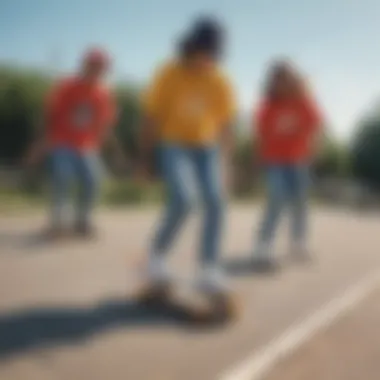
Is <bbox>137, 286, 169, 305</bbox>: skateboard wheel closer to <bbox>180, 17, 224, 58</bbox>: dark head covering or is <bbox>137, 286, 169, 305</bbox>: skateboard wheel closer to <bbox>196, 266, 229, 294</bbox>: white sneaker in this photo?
<bbox>196, 266, 229, 294</bbox>: white sneaker

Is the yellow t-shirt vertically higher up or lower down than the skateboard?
higher up

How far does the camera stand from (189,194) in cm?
252

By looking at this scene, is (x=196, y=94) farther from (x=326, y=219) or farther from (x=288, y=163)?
(x=326, y=219)

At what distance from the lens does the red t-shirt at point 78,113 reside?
277 centimetres

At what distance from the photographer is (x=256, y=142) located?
3125 millimetres

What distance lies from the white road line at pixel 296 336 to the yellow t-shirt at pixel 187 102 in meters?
0.63

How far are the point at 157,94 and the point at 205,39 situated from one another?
23 centimetres

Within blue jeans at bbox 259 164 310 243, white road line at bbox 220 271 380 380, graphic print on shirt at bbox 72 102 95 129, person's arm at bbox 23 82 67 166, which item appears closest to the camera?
white road line at bbox 220 271 380 380

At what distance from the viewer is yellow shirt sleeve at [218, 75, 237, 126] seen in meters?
2.46

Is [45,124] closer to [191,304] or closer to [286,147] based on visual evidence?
[191,304]

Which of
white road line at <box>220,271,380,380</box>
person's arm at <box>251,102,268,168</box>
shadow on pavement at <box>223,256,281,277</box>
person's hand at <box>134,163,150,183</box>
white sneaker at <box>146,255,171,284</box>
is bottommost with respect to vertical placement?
shadow on pavement at <box>223,256,281,277</box>

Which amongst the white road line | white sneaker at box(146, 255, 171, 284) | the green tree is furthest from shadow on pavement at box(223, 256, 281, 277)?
white sneaker at box(146, 255, 171, 284)

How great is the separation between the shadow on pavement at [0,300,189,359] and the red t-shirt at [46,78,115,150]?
0.66 m

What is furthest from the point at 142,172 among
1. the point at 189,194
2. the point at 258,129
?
→ the point at 258,129
